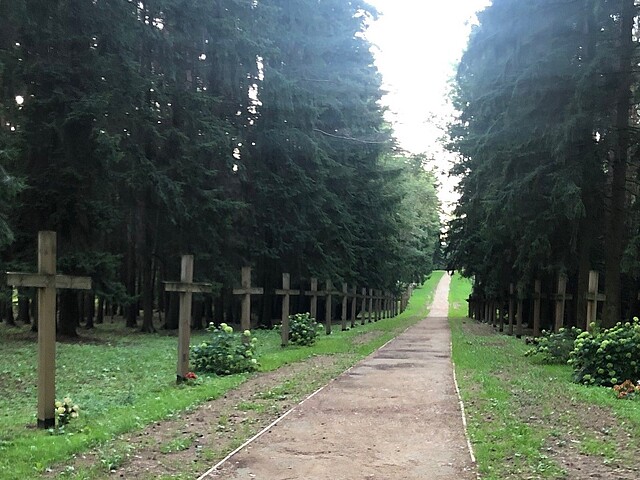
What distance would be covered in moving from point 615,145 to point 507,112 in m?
2.60

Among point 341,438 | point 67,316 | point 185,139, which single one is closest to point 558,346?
point 341,438

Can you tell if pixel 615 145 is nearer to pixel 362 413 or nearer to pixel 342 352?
pixel 342 352

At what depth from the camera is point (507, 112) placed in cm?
1603

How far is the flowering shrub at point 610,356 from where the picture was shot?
1065 cm

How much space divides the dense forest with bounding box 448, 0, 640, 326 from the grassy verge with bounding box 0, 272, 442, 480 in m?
5.48

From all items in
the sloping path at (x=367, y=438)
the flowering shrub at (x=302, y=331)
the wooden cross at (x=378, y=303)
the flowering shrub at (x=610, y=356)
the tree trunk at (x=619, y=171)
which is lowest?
the wooden cross at (x=378, y=303)

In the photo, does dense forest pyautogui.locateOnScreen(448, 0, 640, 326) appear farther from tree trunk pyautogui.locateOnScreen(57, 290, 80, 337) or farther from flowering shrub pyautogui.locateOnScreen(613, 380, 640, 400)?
tree trunk pyautogui.locateOnScreen(57, 290, 80, 337)

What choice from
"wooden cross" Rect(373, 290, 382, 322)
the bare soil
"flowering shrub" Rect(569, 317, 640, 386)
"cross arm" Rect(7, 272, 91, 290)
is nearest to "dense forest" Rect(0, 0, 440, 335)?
"cross arm" Rect(7, 272, 91, 290)

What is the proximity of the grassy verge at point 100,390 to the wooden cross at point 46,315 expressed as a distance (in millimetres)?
288

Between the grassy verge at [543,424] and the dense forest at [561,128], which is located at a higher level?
the dense forest at [561,128]

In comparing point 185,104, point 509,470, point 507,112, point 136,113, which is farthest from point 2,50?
point 509,470

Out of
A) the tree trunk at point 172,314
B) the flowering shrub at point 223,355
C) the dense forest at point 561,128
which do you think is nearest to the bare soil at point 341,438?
the flowering shrub at point 223,355

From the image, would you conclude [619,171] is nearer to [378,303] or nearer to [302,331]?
[302,331]

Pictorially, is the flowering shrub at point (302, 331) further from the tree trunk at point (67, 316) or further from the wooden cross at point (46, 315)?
the wooden cross at point (46, 315)
